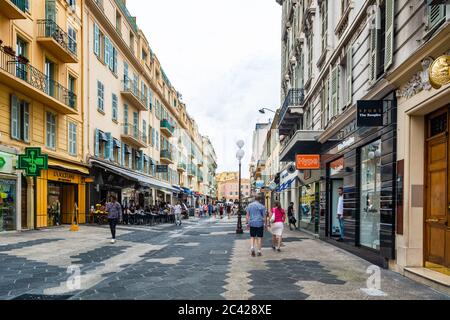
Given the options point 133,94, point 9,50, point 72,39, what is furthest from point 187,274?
point 133,94

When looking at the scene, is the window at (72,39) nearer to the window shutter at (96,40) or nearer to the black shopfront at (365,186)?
the window shutter at (96,40)

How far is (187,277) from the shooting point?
7.79 m

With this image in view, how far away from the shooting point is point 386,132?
9.36 metres

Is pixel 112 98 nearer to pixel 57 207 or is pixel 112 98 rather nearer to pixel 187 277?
pixel 57 207

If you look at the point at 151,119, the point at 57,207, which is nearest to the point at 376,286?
the point at 57,207

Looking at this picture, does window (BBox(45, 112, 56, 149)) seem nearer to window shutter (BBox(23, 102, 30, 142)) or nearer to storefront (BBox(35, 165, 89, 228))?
storefront (BBox(35, 165, 89, 228))

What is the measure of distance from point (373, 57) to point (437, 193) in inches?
158

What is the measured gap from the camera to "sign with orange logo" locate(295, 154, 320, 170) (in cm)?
1691

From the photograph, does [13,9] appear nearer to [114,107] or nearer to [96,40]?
[96,40]

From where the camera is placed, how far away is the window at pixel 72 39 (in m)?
21.4

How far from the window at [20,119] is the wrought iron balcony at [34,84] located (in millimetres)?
538

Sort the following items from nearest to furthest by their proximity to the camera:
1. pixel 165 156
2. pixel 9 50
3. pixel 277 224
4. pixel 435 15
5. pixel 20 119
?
pixel 435 15
pixel 277 224
pixel 9 50
pixel 20 119
pixel 165 156

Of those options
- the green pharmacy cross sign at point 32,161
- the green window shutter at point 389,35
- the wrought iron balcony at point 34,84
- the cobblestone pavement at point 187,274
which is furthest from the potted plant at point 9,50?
the green window shutter at point 389,35
